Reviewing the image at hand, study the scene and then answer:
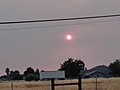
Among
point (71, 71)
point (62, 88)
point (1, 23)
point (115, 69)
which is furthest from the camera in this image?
point (115, 69)

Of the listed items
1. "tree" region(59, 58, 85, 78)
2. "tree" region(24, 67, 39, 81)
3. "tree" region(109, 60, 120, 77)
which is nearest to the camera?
"tree" region(24, 67, 39, 81)

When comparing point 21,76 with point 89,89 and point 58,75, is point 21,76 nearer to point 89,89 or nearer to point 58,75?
point 89,89

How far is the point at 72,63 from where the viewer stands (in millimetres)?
130875

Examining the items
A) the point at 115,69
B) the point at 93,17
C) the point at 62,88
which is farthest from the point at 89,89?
the point at 115,69

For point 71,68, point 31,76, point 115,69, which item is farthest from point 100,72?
point 31,76

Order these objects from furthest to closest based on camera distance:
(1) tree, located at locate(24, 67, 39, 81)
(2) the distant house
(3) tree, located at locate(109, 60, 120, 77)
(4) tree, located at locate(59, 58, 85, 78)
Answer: (2) the distant house
(3) tree, located at locate(109, 60, 120, 77)
(4) tree, located at locate(59, 58, 85, 78)
(1) tree, located at locate(24, 67, 39, 81)

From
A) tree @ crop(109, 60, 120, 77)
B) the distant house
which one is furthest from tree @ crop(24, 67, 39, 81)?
tree @ crop(109, 60, 120, 77)

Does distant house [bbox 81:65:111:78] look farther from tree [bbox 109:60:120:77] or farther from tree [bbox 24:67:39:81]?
tree [bbox 24:67:39:81]

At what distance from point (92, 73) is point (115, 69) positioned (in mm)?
8893

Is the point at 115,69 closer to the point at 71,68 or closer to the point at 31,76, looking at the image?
the point at 71,68

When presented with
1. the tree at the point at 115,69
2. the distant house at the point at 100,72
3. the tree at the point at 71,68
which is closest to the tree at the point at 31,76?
the tree at the point at 71,68

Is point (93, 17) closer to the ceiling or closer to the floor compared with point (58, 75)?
closer to the ceiling

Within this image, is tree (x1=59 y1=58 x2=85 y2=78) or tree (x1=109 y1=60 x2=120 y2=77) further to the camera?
tree (x1=109 y1=60 x2=120 y2=77)

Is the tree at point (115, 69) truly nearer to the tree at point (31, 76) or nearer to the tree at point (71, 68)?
the tree at point (71, 68)
